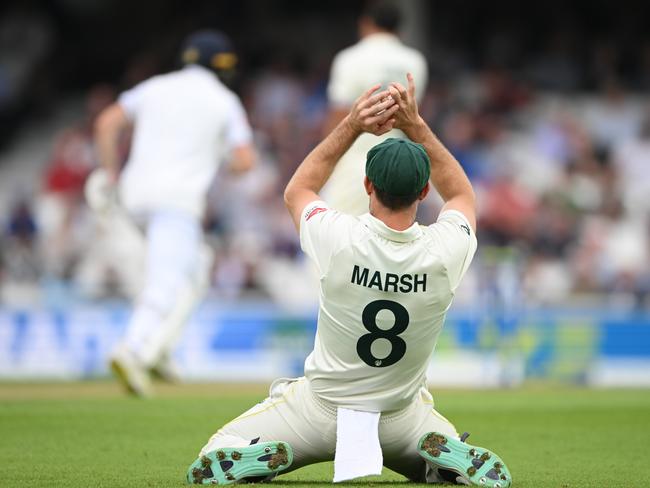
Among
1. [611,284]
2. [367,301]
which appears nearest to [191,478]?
[367,301]

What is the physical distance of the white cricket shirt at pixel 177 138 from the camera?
30.5 ft

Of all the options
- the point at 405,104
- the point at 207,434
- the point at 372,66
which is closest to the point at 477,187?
the point at 372,66

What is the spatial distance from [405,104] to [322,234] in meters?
0.66

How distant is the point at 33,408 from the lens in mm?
8719

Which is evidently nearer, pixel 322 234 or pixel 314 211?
pixel 322 234

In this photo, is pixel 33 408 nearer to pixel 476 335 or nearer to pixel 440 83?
pixel 476 335

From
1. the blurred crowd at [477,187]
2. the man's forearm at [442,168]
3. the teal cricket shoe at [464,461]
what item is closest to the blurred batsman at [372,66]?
the man's forearm at [442,168]

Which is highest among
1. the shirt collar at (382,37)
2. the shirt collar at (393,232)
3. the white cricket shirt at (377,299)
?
the shirt collar at (382,37)

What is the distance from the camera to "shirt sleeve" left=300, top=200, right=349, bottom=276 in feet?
15.8

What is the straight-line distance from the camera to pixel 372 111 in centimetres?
507

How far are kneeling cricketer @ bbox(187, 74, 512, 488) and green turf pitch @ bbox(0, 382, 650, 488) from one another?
23 centimetres

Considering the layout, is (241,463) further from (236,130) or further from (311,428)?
(236,130)

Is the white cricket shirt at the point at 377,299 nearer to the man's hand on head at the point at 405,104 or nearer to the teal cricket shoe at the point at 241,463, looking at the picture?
the teal cricket shoe at the point at 241,463

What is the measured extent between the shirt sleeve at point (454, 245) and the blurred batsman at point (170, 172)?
4387 millimetres
